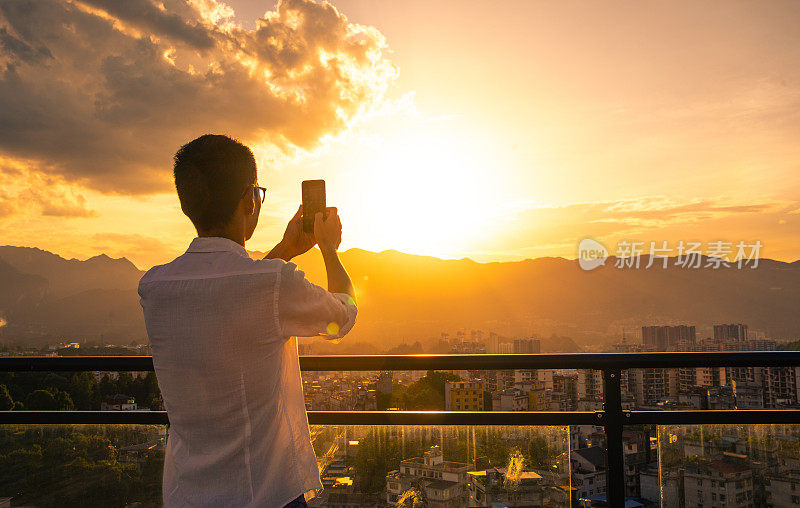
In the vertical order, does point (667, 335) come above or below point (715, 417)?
below

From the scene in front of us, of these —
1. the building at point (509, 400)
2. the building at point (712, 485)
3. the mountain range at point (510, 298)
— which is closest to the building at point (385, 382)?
→ the building at point (509, 400)

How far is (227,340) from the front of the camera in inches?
42.6

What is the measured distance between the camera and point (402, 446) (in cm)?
208

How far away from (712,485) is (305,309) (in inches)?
76.5

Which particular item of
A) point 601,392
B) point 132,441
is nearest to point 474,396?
point 601,392

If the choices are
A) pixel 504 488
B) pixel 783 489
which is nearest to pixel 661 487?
pixel 783 489

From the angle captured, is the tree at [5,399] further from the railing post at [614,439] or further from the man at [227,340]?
the railing post at [614,439]

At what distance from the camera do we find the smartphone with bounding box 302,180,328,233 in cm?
142

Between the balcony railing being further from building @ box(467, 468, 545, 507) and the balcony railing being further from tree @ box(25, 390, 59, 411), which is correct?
tree @ box(25, 390, 59, 411)

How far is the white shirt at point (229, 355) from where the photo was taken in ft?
3.55

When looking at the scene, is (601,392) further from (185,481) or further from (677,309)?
(677,309)

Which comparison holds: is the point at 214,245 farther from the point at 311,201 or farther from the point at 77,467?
the point at 77,467

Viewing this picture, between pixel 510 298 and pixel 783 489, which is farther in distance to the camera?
pixel 510 298

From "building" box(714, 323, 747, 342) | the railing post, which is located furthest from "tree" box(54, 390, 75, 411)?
"building" box(714, 323, 747, 342)
